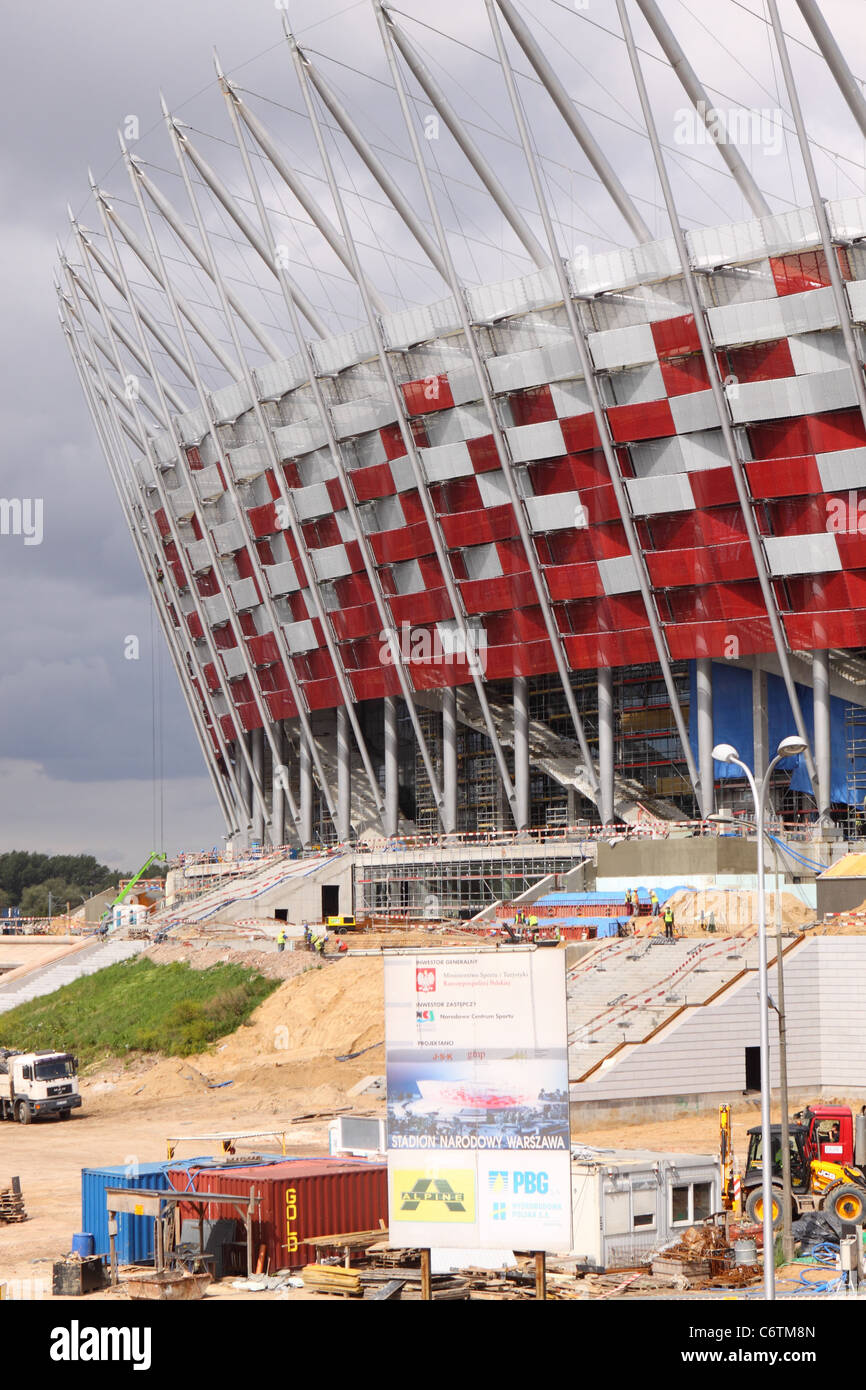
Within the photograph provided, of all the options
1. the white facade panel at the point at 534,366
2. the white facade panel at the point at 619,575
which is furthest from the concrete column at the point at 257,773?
the white facade panel at the point at 534,366

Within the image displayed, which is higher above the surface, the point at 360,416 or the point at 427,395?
the point at 360,416

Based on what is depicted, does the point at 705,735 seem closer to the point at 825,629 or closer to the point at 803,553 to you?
the point at 825,629

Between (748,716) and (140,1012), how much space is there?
95.6 ft

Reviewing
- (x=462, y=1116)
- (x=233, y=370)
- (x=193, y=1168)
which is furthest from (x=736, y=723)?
(x=462, y=1116)

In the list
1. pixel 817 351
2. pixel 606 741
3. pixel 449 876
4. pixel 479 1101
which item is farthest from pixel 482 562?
pixel 479 1101

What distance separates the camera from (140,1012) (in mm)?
54938

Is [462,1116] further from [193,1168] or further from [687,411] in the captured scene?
[687,411]

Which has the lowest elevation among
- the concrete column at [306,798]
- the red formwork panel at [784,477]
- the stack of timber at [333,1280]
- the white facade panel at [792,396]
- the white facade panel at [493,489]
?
the stack of timber at [333,1280]

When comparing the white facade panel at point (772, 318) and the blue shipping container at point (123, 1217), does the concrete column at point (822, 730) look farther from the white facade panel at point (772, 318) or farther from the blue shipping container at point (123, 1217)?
the blue shipping container at point (123, 1217)

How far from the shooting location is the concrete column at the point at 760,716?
66.8 meters

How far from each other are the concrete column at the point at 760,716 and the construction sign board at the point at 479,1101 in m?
52.6

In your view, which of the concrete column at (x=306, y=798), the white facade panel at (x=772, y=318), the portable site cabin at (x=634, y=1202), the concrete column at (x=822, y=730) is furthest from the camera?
the concrete column at (x=306, y=798)

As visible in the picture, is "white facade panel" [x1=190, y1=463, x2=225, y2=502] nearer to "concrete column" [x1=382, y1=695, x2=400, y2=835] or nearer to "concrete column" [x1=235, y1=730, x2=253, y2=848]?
"concrete column" [x1=235, y1=730, x2=253, y2=848]
